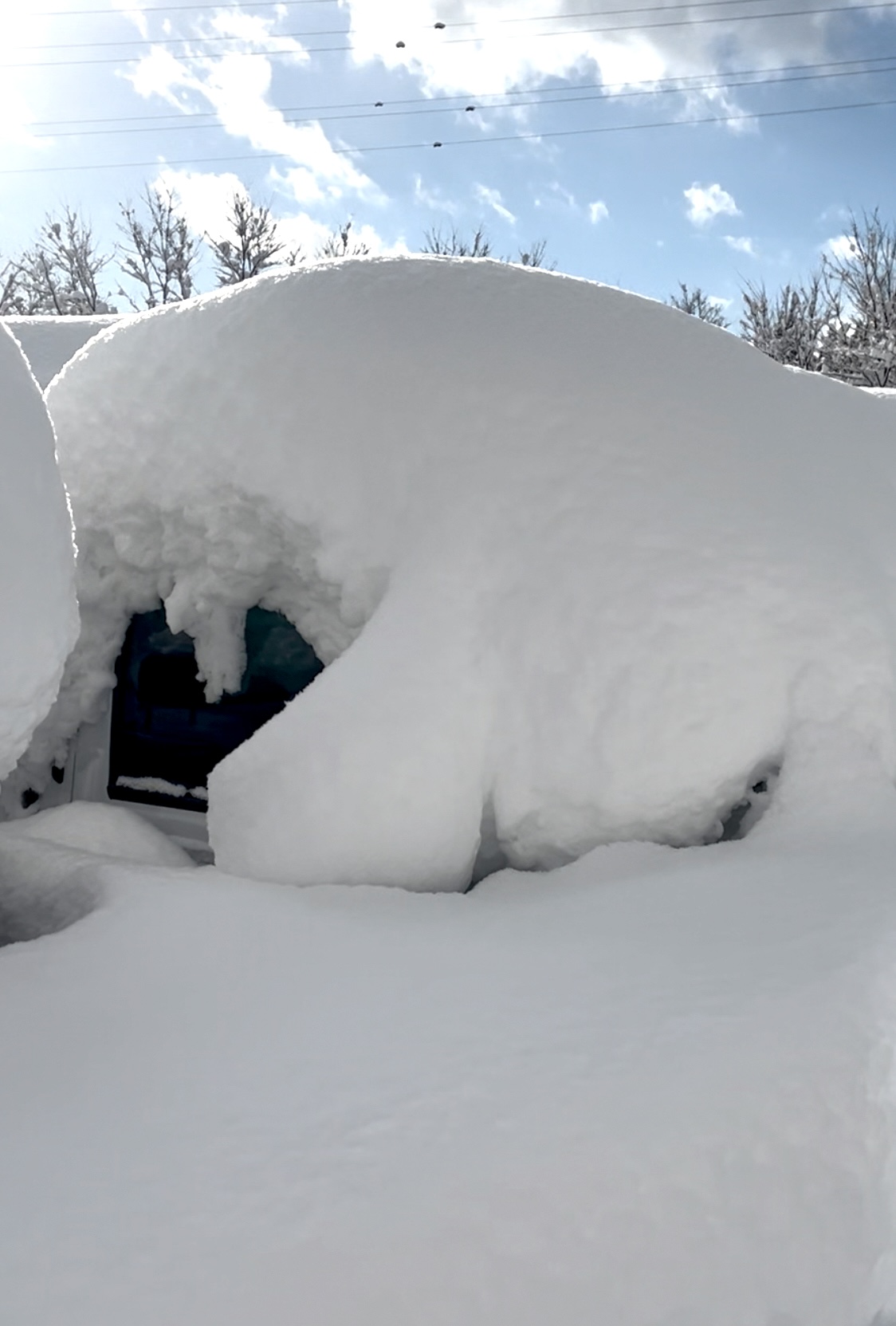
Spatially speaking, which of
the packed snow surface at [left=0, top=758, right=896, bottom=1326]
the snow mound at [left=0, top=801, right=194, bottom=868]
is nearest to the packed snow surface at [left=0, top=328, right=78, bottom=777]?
the packed snow surface at [left=0, top=758, right=896, bottom=1326]

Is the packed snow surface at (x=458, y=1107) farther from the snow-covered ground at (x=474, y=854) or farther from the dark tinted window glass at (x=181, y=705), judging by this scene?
the dark tinted window glass at (x=181, y=705)

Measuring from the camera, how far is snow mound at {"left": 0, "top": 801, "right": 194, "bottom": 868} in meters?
3.54

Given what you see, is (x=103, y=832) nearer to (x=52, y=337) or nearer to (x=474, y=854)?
(x=474, y=854)

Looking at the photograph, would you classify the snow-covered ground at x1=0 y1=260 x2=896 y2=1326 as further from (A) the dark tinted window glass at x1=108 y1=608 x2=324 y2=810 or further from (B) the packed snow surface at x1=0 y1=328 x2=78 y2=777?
(B) the packed snow surface at x1=0 y1=328 x2=78 y2=777

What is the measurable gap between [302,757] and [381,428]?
3.72ft

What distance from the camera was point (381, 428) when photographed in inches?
124

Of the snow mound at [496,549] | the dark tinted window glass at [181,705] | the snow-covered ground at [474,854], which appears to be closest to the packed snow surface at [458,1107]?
the snow-covered ground at [474,854]

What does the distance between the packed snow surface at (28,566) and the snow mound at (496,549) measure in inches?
28.0

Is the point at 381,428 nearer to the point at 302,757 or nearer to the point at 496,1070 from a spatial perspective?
the point at 302,757

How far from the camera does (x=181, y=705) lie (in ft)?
13.5

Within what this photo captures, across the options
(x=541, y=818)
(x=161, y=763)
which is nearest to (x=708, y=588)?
(x=541, y=818)

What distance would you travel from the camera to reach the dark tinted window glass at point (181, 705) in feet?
12.8

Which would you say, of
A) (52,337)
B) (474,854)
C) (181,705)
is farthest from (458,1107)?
(52,337)

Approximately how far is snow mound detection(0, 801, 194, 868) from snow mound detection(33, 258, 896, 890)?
791 millimetres
